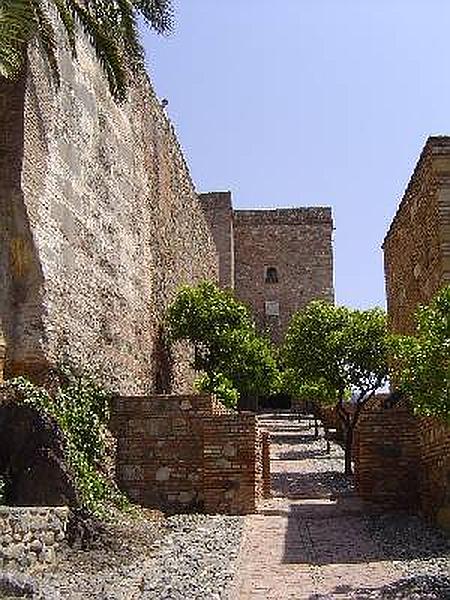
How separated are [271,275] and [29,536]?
29.9 meters

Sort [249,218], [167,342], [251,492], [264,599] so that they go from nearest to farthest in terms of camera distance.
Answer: [264,599]
[251,492]
[167,342]
[249,218]

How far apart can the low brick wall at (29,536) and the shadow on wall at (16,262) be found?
261 cm

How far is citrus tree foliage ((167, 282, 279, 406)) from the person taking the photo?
18.0 m

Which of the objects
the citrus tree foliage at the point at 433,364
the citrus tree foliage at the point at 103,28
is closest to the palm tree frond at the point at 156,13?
the citrus tree foliage at the point at 103,28

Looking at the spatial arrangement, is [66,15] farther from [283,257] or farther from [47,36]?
[283,257]

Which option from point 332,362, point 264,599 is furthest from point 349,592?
point 332,362

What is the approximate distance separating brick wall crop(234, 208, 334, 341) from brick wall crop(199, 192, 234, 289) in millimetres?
1446

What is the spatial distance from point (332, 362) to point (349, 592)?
32.8 ft

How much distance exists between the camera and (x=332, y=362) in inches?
651

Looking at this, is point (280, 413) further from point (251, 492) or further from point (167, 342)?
point (251, 492)

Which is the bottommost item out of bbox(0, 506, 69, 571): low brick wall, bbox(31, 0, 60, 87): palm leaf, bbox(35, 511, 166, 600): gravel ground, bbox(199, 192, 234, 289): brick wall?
bbox(35, 511, 166, 600): gravel ground

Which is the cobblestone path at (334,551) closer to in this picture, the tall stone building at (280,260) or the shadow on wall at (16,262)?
the shadow on wall at (16,262)

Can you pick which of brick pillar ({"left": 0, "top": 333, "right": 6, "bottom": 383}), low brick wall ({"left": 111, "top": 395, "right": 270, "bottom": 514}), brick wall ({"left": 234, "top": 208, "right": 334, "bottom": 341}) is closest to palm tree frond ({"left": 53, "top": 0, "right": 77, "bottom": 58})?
brick pillar ({"left": 0, "top": 333, "right": 6, "bottom": 383})

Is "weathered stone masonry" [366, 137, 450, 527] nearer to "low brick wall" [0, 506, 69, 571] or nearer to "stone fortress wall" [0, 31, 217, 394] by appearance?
"stone fortress wall" [0, 31, 217, 394]
